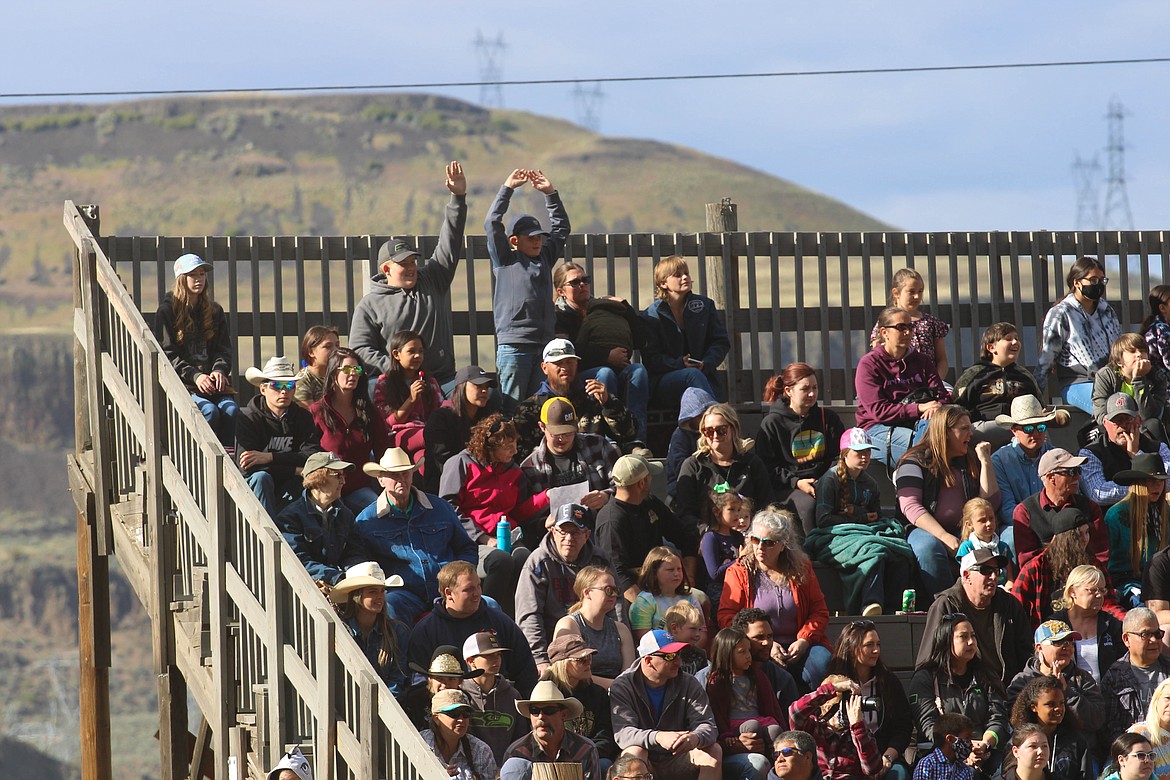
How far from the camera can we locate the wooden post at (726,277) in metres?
12.4

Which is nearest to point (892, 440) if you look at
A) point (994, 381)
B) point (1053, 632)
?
point (994, 381)

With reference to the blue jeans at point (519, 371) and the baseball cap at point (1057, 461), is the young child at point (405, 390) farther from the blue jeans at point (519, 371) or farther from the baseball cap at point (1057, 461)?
the baseball cap at point (1057, 461)

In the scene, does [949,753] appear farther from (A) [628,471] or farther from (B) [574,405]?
(B) [574,405]

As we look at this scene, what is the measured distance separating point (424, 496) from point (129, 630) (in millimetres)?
101571

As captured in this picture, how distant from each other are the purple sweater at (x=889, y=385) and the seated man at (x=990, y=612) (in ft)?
6.21

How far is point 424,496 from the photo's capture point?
28.8 ft

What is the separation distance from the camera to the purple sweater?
10.6m

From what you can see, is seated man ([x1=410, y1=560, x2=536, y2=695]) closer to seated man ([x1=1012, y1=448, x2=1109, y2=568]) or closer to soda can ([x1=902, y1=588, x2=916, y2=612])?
soda can ([x1=902, y1=588, x2=916, y2=612])

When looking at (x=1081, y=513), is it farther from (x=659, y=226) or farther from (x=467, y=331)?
(x=659, y=226)

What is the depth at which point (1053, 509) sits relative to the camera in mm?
9492

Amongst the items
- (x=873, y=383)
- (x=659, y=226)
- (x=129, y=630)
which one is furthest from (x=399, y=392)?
(x=659, y=226)

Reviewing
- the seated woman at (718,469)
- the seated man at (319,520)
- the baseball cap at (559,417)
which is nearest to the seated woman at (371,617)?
the seated man at (319,520)

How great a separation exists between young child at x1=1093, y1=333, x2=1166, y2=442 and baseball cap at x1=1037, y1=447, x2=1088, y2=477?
4.93ft

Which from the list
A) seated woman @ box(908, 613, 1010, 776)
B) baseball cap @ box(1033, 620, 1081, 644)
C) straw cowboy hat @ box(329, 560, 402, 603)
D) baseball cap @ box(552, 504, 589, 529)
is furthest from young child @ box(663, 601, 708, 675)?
baseball cap @ box(1033, 620, 1081, 644)
